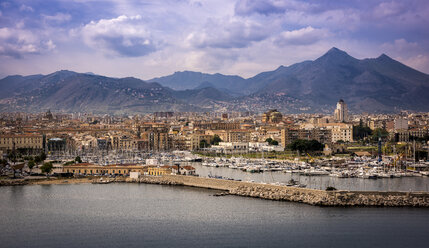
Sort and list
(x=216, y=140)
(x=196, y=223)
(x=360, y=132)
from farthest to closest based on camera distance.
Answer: (x=360, y=132)
(x=216, y=140)
(x=196, y=223)

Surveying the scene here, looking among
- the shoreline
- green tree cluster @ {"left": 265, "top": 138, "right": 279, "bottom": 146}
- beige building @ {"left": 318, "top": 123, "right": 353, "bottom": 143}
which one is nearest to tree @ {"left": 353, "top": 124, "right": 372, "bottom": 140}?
beige building @ {"left": 318, "top": 123, "right": 353, "bottom": 143}

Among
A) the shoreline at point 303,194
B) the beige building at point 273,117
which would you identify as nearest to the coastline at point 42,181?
the shoreline at point 303,194

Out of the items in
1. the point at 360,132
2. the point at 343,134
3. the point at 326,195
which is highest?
the point at 360,132

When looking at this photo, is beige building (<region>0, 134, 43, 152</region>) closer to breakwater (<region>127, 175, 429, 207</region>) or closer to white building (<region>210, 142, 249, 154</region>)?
white building (<region>210, 142, 249, 154</region>)

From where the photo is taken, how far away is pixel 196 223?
17.2 meters

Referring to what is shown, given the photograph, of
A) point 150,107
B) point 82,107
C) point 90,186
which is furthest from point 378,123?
point 82,107

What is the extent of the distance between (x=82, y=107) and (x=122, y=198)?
549 ft

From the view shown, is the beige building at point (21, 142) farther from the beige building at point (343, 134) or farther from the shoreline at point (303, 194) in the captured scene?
the beige building at point (343, 134)

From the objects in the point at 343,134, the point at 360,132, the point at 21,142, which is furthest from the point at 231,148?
the point at 21,142

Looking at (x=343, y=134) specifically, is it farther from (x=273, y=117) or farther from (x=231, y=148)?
(x=273, y=117)

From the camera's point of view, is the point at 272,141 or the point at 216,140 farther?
the point at 216,140

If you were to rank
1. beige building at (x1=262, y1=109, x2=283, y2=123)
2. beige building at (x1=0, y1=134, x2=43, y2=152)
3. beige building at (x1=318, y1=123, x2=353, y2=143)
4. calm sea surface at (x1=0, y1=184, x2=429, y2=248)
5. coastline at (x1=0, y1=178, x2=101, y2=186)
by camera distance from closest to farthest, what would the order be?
1. calm sea surface at (x1=0, y1=184, x2=429, y2=248)
2. coastline at (x1=0, y1=178, x2=101, y2=186)
3. beige building at (x1=0, y1=134, x2=43, y2=152)
4. beige building at (x1=318, y1=123, x2=353, y2=143)
5. beige building at (x1=262, y1=109, x2=283, y2=123)

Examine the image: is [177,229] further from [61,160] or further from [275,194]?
[61,160]

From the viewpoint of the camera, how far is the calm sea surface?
49.1ft
